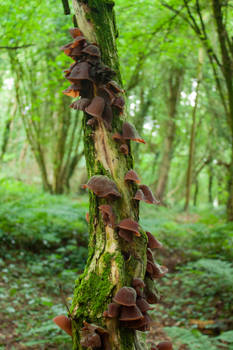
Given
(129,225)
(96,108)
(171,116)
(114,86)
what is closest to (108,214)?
(129,225)

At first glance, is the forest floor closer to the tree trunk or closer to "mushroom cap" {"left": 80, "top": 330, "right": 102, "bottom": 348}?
"mushroom cap" {"left": 80, "top": 330, "right": 102, "bottom": 348}

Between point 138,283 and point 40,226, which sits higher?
point 138,283

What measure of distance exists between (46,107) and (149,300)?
11888 mm

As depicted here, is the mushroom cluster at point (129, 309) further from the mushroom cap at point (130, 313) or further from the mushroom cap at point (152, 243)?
the mushroom cap at point (152, 243)

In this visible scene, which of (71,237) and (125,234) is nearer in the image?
(125,234)

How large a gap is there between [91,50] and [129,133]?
25.5 inches

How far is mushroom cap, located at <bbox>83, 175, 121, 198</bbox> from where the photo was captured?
208cm

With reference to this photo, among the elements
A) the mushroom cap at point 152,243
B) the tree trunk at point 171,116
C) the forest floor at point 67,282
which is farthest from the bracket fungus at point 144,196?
the tree trunk at point 171,116

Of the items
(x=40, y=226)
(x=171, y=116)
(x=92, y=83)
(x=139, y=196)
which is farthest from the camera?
(x=171, y=116)

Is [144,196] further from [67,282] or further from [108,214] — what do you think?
[67,282]

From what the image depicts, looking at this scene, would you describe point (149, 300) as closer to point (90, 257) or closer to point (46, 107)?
point (90, 257)

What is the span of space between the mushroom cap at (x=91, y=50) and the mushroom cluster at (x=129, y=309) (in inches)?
63.7

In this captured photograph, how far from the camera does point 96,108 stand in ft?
7.02

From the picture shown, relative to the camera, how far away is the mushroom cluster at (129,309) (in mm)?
1881
